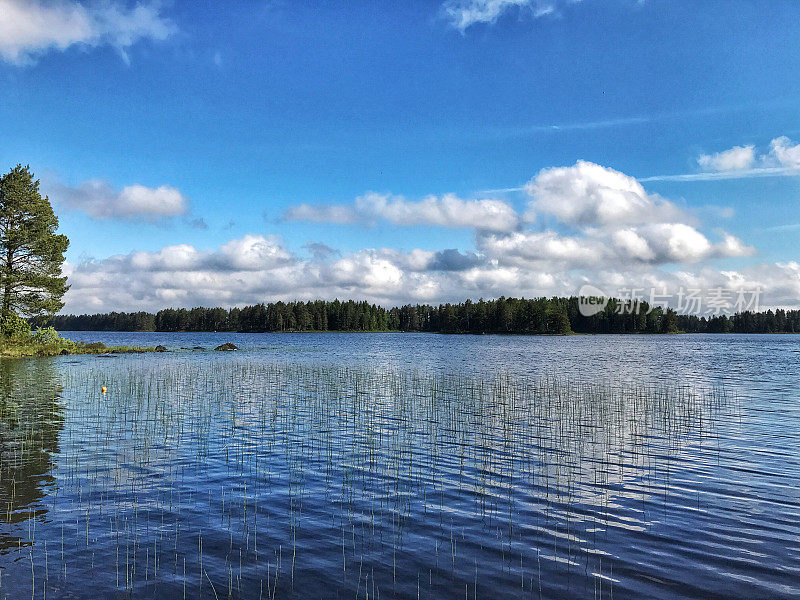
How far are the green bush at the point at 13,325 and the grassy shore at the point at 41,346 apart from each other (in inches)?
14.2

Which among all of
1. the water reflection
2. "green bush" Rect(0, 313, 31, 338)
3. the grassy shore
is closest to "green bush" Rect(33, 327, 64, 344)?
the grassy shore

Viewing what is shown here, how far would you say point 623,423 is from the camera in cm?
2714

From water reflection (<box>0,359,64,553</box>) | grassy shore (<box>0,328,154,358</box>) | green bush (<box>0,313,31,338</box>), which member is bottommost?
water reflection (<box>0,359,64,553</box>)

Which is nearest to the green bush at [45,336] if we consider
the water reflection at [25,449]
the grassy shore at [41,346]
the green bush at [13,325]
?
the grassy shore at [41,346]

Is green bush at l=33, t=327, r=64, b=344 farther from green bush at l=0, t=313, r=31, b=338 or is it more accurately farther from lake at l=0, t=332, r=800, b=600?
lake at l=0, t=332, r=800, b=600

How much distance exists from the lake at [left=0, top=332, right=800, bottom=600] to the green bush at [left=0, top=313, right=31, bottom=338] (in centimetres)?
4109

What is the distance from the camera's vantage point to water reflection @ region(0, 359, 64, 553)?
1346cm

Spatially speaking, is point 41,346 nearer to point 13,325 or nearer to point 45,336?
point 45,336

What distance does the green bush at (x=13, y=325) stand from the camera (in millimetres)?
65919

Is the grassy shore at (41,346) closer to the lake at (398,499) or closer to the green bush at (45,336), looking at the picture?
the green bush at (45,336)

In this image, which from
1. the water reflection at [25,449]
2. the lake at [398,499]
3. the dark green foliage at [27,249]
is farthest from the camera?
the dark green foliage at [27,249]

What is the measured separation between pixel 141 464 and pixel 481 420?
15.6 meters

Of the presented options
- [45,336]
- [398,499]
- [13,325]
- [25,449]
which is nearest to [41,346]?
[45,336]

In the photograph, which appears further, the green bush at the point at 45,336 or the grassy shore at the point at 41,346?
the green bush at the point at 45,336
